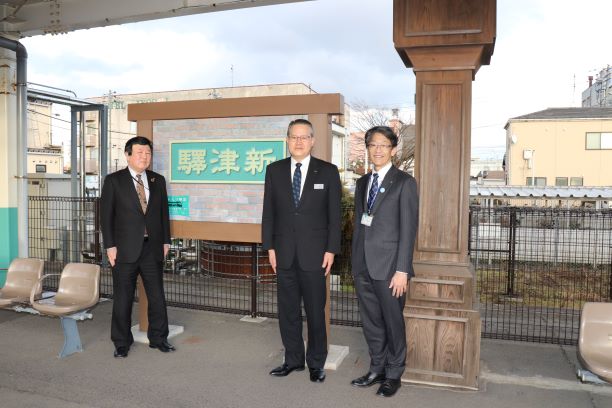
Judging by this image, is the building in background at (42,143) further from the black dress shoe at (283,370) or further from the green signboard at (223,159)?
the black dress shoe at (283,370)

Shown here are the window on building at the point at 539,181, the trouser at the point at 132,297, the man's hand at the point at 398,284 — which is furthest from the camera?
the window on building at the point at 539,181

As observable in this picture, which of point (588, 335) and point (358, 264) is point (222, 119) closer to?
point (358, 264)

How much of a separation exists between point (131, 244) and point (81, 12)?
12.5 ft

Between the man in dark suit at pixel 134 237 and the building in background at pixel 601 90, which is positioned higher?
the building in background at pixel 601 90

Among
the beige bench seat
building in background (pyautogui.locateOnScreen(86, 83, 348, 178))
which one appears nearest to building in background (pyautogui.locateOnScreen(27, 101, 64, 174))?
building in background (pyautogui.locateOnScreen(86, 83, 348, 178))

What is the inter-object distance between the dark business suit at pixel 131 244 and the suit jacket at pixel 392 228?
1.92 metres

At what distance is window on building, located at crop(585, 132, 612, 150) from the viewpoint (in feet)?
78.5

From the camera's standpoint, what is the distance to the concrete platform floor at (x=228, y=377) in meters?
3.36

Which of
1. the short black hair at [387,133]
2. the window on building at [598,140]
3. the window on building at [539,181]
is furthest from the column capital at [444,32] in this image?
the window on building at [598,140]

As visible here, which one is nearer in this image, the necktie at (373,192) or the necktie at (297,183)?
the necktie at (373,192)

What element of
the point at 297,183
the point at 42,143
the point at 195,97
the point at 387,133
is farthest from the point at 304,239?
the point at 195,97

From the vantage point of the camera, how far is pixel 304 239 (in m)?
3.61

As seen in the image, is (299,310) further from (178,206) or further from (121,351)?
(178,206)

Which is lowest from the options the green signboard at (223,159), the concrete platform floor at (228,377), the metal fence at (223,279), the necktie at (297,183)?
the concrete platform floor at (228,377)
